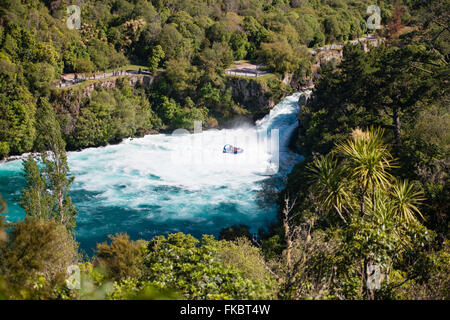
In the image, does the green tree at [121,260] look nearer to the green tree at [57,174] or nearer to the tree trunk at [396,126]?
the green tree at [57,174]

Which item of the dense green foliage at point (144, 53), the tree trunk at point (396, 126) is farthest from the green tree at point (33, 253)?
the dense green foliage at point (144, 53)

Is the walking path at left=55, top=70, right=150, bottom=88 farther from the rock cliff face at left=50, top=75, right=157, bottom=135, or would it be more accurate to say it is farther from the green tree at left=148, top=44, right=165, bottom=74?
the rock cliff face at left=50, top=75, right=157, bottom=135

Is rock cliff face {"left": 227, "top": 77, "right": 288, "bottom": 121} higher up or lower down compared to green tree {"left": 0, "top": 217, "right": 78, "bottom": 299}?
lower down

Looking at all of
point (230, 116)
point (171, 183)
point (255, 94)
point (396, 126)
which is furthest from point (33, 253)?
point (255, 94)

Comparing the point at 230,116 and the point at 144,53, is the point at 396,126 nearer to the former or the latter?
the point at 230,116

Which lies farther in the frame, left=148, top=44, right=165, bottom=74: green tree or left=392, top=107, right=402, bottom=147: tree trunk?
left=148, top=44, right=165, bottom=74: green tree

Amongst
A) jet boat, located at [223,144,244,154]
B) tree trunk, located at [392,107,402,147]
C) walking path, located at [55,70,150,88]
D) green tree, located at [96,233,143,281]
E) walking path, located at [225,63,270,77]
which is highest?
tree trunk, located at [392,107,402,147]

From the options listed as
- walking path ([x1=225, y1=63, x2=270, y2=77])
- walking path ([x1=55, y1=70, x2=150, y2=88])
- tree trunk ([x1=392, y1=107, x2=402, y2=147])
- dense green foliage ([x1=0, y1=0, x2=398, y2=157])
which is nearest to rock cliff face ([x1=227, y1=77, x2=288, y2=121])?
dense green foliage ([x1=0, y1=0, x2=398, y2=157])

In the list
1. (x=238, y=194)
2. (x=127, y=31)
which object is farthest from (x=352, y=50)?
(x=127, y=31)
